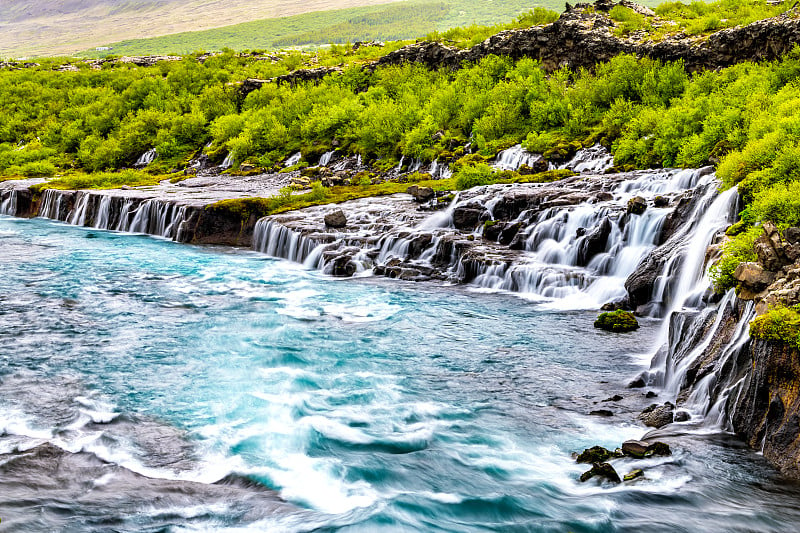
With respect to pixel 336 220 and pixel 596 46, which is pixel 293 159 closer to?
pixel 336 220

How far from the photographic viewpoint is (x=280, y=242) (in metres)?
31.7

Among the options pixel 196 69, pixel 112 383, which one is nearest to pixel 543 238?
pixel 112 383

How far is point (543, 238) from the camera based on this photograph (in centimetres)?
2588

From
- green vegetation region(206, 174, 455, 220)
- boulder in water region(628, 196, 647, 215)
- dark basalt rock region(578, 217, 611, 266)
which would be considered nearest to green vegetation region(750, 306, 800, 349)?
dark basalt rock region(578, 217, 611, 266)

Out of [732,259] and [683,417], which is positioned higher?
[732,259]

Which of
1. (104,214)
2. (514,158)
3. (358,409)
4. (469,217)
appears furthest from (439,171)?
(358,409)

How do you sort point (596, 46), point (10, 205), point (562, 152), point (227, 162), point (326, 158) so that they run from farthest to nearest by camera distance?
point (227, 162), point (596, 46), point (326, 158), point (10, 205), point (562, 152)

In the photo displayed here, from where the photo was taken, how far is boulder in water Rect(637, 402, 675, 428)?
12.0m

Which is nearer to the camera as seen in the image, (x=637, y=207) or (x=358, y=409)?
(x=358, y=409)

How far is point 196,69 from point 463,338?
280ft

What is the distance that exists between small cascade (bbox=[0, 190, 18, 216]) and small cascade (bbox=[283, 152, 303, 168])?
2013 centimetres

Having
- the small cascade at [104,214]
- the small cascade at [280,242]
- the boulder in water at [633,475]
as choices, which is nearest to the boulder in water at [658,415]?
the boulder in water at [633,475]

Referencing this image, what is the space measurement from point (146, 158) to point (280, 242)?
129 ft

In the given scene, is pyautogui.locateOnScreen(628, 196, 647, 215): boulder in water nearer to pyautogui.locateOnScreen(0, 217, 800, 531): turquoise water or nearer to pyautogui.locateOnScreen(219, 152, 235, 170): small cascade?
pyautogui.locateOnScreen(0, 217, 800, 531): turquoise water
